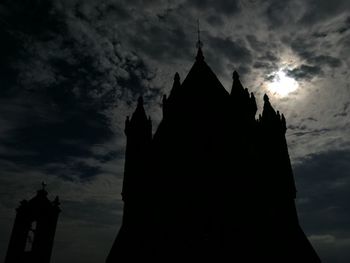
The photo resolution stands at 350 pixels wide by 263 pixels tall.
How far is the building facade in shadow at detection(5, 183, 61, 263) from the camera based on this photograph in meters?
21.1

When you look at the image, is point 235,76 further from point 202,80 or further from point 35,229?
point 35,229

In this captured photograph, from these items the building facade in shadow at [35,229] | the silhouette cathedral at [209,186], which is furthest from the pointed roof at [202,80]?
the building facade in shadow at [35,229]

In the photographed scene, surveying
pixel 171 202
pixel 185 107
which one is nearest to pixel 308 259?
pixel 171 202

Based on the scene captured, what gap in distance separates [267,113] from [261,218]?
36.2ft

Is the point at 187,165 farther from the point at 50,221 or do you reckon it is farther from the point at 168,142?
the point at 50,221

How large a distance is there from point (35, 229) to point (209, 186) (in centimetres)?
1192

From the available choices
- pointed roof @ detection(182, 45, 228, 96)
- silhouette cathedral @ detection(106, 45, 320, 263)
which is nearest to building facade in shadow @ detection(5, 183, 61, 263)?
Result: silhouette cathedral @ detection(106, 45, 320, 263)

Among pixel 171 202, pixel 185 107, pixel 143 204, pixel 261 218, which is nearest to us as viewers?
pixel 261 218

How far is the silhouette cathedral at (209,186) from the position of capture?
65.0 feet

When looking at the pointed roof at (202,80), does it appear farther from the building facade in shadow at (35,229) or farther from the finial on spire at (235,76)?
the building facade in shadow at (35,229)

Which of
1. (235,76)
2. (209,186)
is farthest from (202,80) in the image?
(209,186)

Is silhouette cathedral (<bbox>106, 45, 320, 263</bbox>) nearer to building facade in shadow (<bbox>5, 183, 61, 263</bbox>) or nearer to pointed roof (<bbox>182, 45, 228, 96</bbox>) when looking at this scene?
pointed roof (<bbox>182, 45, 228, 96</bbox>)

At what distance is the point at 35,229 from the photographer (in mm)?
21953

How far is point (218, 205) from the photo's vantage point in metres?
20.6
